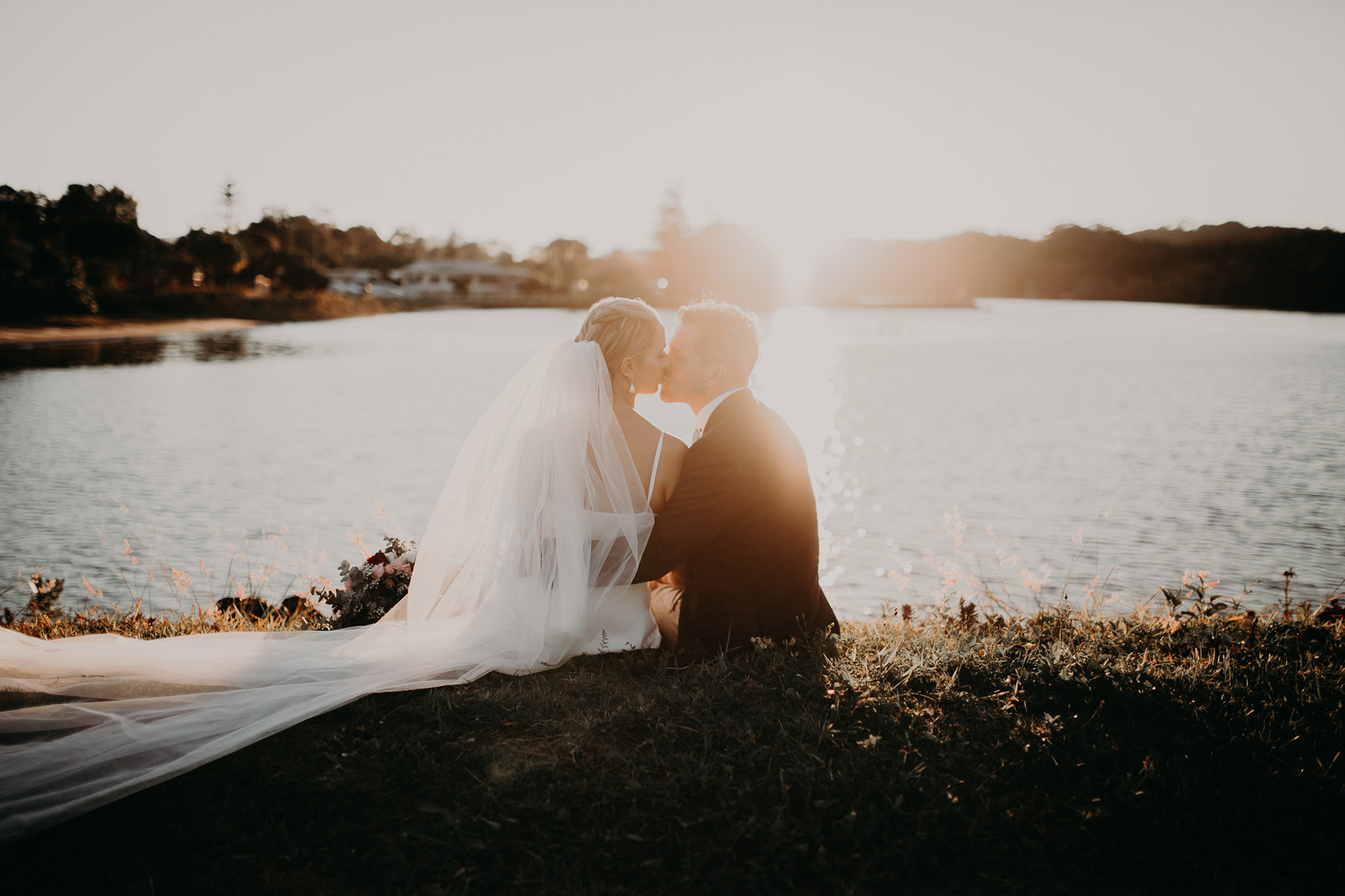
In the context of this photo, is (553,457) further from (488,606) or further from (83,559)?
(83,559)

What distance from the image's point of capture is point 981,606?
22.8 ft

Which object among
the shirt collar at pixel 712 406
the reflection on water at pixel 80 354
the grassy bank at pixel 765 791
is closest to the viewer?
the grassy bank at pixel 765 791

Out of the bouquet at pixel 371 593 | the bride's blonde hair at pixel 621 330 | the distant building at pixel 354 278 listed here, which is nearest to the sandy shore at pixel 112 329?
the distant building at pixel 354 278

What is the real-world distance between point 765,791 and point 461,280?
106225mm

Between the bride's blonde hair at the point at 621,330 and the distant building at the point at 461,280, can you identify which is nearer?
the bride's blonde hair at the point at 621,330

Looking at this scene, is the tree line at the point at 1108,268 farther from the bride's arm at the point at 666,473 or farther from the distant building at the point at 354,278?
the bride's arm at the point at 666,473

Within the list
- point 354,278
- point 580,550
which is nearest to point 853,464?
point 580,550

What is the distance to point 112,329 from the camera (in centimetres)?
4191

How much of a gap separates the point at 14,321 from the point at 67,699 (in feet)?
146

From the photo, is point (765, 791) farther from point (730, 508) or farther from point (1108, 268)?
point (1108, 268)

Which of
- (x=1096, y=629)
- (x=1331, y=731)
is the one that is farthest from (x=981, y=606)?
(x=1331, y=731)

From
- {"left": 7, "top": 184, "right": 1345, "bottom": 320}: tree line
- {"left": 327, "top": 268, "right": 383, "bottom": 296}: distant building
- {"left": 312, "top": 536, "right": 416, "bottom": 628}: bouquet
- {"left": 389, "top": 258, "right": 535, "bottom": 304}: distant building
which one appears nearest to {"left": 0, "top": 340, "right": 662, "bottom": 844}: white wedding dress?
{"left": 312, "top": 536, "right": 416, "bottom": 628}: bouquet

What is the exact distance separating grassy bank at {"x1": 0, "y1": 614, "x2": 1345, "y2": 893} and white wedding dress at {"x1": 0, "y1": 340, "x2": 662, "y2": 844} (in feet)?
0.57

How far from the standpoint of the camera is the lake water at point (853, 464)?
1008 cm
